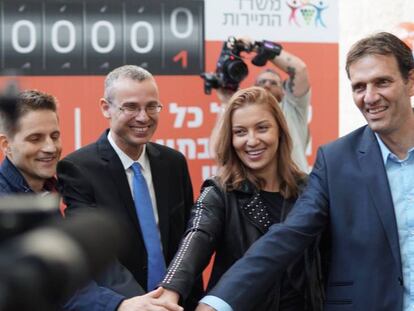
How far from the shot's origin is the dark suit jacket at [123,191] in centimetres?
294

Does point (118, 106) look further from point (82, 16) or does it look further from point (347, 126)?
point (347, 126)

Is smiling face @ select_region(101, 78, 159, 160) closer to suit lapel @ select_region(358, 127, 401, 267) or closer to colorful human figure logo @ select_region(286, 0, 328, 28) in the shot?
suit lapel @ select_region(358, 127, 401, 267)

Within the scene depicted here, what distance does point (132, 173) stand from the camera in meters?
3.12

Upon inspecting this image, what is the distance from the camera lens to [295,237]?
2.59 meters

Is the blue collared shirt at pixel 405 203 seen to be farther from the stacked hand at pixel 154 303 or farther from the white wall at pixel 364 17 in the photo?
the white wall at pixel 364 17

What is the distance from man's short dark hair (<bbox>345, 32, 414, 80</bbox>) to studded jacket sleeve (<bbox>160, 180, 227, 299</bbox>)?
684 millimetres

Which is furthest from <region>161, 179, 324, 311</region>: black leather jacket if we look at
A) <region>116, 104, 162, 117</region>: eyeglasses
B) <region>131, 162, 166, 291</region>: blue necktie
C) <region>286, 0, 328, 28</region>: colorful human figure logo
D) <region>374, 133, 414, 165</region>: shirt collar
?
<region>286, 0, 328, 28</region>: colorful human figure logo

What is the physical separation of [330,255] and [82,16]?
2.41 metres

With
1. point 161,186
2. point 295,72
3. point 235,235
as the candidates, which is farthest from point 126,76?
point 295,72

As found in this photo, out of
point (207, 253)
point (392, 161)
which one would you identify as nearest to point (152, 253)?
point (207, 253)

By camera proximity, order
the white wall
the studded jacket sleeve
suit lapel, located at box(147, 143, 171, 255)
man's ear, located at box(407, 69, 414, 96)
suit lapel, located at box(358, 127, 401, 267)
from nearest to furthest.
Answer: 1. suit lapel, located at box(358, 127, 401, 267)
2. the studded jacket sleeve
3. man's ear, located at box(407, 69, 414, 96)
4. suit lapel, located at box(147, 143, 171, 255)
5. the white wall

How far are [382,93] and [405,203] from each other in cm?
37

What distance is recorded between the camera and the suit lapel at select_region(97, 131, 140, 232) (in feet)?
9.84

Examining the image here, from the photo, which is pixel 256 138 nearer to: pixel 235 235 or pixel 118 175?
pixel 235 235
